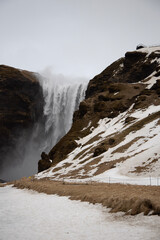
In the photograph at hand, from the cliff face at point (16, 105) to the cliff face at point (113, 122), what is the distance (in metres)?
36.7

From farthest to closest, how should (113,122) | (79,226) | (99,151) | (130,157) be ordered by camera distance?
(113,122)
(99,151)
(130,157)
(79,226)

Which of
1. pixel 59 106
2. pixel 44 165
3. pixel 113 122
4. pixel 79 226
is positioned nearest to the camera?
pixel 79 226

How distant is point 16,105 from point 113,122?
7551 centimetres

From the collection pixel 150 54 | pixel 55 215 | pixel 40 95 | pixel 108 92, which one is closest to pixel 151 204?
pixel 55 215

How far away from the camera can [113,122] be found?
270ft

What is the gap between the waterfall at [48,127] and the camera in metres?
135

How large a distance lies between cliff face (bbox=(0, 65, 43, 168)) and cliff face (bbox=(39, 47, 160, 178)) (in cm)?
3670

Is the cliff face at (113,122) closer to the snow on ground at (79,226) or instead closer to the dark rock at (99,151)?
the dark rock at (99,151)

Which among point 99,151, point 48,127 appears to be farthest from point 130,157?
point 48,127

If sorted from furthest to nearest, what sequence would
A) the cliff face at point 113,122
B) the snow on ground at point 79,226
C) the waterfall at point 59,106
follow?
the waterfall at point 59,106, the cliff face at point 113,122, the snow on ground at point 79,226

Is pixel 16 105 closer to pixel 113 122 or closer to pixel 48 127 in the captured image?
pixel 48 127

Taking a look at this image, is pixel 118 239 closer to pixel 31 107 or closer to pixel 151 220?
pixel 151 220

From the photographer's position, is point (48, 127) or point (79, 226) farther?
point (48, 127)

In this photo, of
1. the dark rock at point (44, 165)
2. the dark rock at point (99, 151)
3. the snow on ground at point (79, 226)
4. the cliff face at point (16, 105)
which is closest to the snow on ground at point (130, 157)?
the dark rock at point (99, 151)
